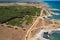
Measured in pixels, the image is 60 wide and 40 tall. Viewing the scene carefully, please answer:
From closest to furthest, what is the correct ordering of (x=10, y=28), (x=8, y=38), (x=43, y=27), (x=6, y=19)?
(x=8, y=38) → (x=10, y=28) → (x=6, y=19) → (x=43, y=27)

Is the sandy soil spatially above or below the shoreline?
above

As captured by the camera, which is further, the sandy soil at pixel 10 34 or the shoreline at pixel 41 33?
the shoreline at pixel 41 33

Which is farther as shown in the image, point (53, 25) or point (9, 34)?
point (53, 25)

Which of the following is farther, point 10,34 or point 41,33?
point 41,33

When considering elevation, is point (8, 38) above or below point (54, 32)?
above

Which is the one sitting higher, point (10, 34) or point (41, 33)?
point (10, 34)

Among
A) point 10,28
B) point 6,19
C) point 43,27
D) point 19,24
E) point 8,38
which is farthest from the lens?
point 43,27

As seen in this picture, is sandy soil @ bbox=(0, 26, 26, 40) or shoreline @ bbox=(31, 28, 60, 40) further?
shoreline @ bbox=(31, 28, 60, 40)

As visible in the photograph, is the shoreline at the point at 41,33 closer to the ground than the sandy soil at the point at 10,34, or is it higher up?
closer to the ground

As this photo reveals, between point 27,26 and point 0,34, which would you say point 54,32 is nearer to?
point 27,26

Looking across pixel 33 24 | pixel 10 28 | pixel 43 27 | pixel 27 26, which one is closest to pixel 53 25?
pixel 43 27
